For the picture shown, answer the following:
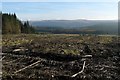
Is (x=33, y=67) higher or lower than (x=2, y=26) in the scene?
lower

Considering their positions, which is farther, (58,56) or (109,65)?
(58,56)

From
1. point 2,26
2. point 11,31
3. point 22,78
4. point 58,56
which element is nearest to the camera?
point 22,78

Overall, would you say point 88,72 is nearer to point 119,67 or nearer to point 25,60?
point 119,67

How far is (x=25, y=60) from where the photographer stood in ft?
76.2

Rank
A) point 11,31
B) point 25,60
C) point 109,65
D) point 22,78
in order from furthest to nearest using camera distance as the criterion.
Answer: point 11,31
point 25,60
point 109,65
point 22,78

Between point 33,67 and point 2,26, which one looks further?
point 2,26

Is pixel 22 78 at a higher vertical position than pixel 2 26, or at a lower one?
lower

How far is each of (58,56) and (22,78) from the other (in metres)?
9.85

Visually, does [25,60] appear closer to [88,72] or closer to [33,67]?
[33,67]

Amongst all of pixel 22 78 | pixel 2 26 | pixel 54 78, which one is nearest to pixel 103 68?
pixel 54 78

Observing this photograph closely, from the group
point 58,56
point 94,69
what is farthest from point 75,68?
point 58,56

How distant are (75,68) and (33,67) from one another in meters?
3.09

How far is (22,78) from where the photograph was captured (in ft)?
54.3

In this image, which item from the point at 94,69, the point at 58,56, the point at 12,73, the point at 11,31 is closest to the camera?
the point at 12,73
